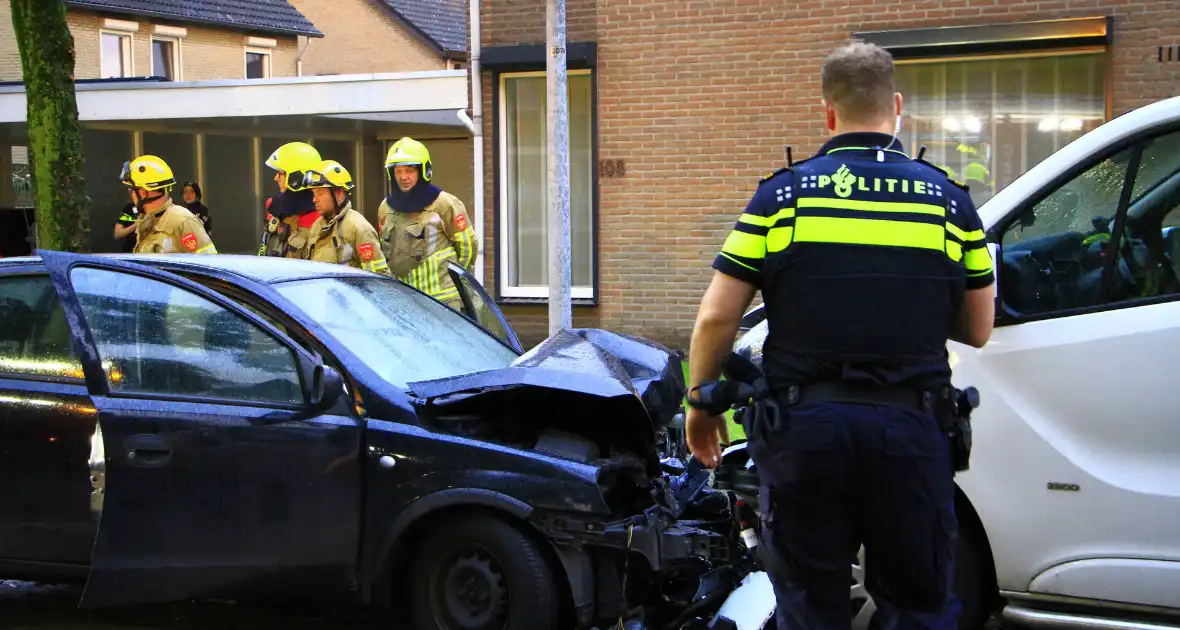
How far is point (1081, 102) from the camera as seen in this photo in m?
10.9

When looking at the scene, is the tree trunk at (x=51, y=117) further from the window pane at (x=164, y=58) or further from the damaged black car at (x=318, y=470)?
the window pane at (x=164, y=58)

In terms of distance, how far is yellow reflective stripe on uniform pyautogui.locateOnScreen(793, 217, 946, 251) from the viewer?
2936 millimetres

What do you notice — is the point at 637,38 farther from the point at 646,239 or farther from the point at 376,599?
the point at 376,599

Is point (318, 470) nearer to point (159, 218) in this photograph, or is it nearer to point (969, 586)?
point (969, 586)

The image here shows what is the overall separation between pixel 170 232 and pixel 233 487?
4332 millimetres

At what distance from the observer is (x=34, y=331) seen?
4773 mm

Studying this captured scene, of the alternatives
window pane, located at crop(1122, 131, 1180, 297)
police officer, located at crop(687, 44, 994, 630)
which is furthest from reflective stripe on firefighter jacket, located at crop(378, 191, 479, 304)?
police officer, located at crop(687, 44, 994, 630)

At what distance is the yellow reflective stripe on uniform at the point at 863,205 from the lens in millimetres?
2955

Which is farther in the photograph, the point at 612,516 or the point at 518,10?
the point at 518,10

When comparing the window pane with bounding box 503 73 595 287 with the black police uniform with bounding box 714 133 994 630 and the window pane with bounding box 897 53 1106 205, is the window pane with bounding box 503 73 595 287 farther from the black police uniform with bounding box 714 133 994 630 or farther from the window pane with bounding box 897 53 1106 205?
the black police uniform with bounding box 714 133 994 630

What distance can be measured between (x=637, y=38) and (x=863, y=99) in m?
9.10

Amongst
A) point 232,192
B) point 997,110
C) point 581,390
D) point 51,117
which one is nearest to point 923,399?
point 581,390

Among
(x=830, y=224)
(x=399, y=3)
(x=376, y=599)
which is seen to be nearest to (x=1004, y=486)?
(x=830, y=224)

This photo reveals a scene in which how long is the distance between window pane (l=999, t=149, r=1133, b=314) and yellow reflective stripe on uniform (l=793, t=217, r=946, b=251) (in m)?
1.36
